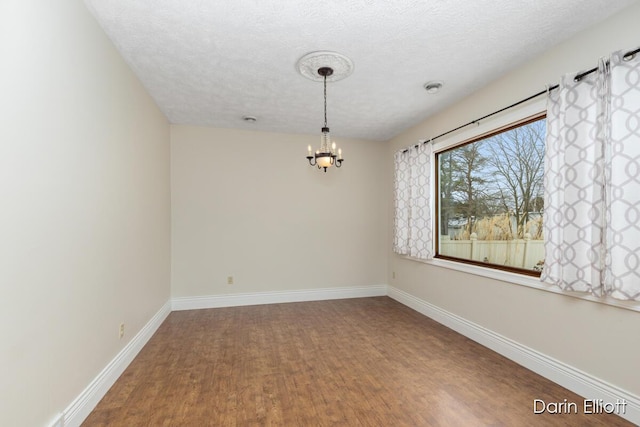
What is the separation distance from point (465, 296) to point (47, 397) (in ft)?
11.8

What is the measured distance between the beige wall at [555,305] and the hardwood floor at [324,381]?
29 cm

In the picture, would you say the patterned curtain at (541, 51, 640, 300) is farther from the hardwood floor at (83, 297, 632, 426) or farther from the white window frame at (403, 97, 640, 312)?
the hardwood floor at (83, 297, 632, 426)

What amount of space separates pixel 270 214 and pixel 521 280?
3382mm

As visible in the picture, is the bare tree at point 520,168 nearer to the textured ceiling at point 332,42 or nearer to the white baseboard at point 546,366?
the textured ceiling at point 332,42

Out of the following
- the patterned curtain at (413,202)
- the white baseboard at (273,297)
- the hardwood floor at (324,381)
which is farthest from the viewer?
the white baseboard at (273,297)

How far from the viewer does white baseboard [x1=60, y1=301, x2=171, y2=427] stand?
1.84m

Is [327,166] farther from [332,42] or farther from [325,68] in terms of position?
[332,42]

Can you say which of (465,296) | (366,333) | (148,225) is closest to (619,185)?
(465,296)

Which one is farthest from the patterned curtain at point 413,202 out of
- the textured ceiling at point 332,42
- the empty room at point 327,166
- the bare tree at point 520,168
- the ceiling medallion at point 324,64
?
the ceiling medallion at point 324,64

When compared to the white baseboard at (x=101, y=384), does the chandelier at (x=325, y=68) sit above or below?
above

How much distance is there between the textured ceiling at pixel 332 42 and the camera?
2.04m

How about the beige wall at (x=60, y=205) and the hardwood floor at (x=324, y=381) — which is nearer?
the beige wall at (x=60, y=205)

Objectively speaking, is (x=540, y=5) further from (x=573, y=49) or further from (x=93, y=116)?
(x=93, y=116)

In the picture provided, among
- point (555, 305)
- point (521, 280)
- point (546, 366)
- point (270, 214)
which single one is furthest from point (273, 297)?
point (555, 305)
